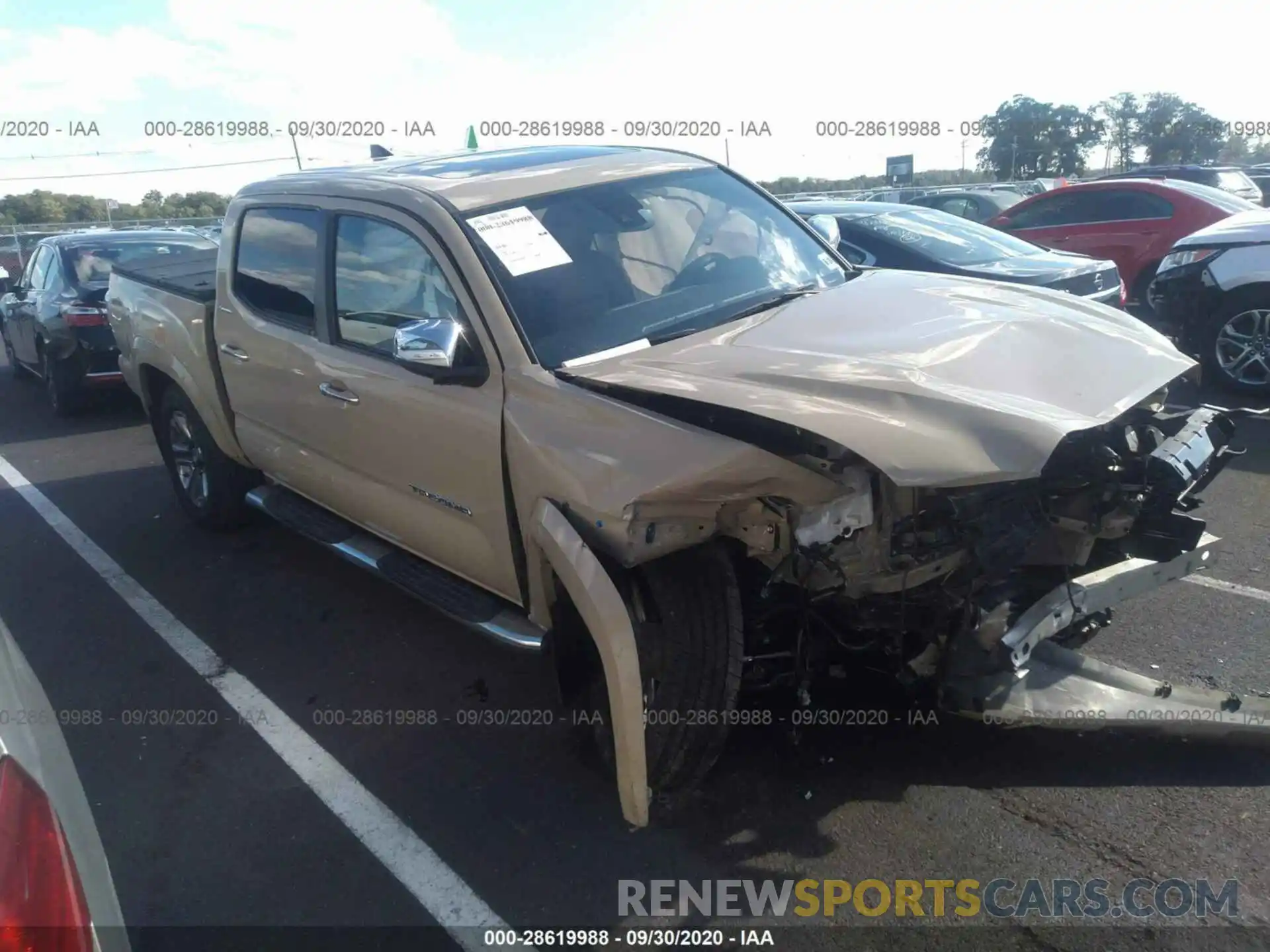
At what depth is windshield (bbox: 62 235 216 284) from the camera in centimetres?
959

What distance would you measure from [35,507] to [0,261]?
21613 millimetres

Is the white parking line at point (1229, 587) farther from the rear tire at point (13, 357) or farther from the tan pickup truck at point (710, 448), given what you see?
the rear tire at point (13, 357)

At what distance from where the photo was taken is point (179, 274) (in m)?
6.25

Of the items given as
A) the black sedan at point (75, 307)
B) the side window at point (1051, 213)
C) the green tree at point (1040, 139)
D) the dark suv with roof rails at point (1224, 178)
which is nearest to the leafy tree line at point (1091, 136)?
the green tree at point (1040, 139)

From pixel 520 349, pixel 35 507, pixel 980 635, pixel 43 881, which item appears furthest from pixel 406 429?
pixel 35 507

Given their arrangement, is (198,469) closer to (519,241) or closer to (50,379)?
(519,241)

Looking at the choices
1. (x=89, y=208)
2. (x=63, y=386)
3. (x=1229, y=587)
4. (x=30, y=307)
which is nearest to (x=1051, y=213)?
(x=1229, y=587)

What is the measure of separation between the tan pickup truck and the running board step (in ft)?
0.06

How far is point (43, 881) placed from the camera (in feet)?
4.94

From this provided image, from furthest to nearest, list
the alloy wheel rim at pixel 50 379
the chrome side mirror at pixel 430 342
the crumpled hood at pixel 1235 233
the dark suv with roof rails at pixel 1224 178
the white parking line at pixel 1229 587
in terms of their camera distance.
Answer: the dark suv with roof rails at pixel 1224 178, the alloy wheel rim at pixel 50 379, the crumpled hood at pixel 1235 233, the white parking line at pixel 1229 587, the chrome side mirror at pixel 430 342

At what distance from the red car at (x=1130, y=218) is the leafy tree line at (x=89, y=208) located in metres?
28.1

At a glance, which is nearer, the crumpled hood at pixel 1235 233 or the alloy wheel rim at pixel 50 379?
the crumpled hood at pixel 1235 233

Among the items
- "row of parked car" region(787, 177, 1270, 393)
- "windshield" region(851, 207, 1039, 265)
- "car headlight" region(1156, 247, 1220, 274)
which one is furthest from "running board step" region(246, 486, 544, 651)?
"car headlight" region(1156, 247, 1220, 274)

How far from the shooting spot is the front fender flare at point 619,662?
9.07 ft
